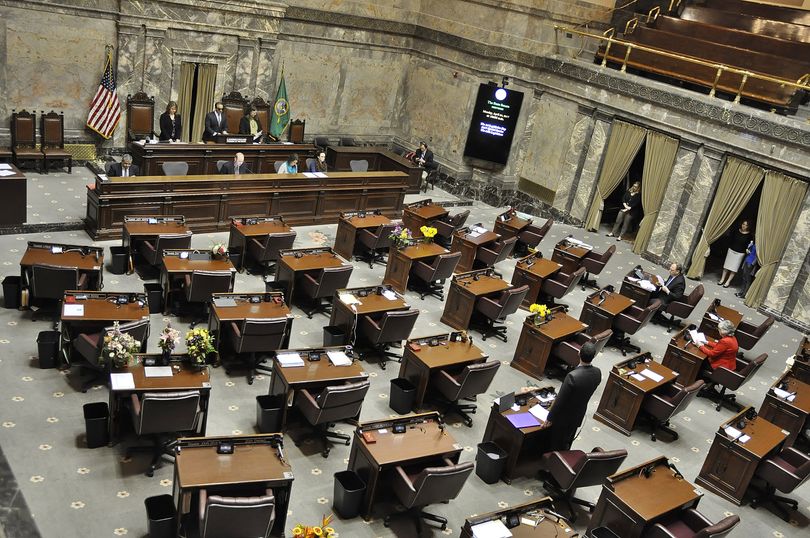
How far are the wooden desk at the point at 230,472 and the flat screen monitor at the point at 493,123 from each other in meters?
13.2

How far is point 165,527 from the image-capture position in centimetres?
627

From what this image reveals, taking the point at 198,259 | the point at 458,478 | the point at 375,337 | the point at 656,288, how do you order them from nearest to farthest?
the point at 458,478 < the point at 375,337 < the point at 198,259 < the point at 656,288

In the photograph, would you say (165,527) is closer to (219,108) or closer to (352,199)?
(352,199)

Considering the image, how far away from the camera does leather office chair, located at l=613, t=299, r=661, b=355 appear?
12.0 meters

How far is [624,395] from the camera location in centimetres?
977

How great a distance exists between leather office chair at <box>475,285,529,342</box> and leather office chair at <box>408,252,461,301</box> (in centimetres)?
106

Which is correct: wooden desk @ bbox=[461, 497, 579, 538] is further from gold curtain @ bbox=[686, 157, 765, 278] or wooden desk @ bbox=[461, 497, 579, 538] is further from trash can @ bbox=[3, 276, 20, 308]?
gold curtain @ bbox=[686, 157, 765, 278]

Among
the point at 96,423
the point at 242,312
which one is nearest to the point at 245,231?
the point at 242,312

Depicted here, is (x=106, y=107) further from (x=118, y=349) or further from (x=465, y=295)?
(x=118, y=349)

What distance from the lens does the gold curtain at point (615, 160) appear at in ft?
55.8

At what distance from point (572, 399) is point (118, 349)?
4857 mm

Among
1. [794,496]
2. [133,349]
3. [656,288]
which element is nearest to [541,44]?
[656,288]

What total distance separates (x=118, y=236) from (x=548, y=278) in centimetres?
761

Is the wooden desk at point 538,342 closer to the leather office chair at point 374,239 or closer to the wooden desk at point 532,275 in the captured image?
the wooden desk at point 532,275
